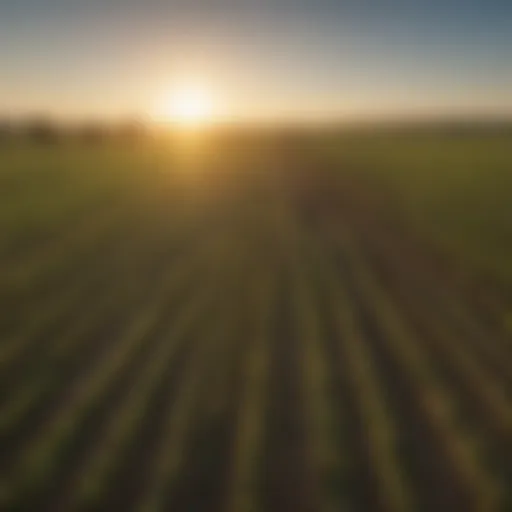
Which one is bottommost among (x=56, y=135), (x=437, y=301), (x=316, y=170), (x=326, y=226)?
(x=56, y=135)

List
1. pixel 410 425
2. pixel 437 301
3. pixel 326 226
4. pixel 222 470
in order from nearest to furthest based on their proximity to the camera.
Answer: pixel 222 470 < pixel 410 425 < pixel 437 301 < pixel 326 226

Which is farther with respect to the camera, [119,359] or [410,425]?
[119,359]

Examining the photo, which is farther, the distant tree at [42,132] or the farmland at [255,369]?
the distant tree at [42,132]

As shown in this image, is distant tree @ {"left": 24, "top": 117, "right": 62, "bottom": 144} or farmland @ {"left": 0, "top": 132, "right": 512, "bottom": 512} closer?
farmland @ {"left": 0, "top": 132, "right": 512, "bottom": 512}

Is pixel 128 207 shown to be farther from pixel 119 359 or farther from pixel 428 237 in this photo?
pixel 119 359

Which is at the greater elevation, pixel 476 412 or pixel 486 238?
pixel 476 412

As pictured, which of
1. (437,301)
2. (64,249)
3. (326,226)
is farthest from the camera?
(326,226)

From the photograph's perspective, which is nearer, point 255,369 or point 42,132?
point 255,369

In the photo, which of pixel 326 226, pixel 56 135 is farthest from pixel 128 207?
pixel 56 135
